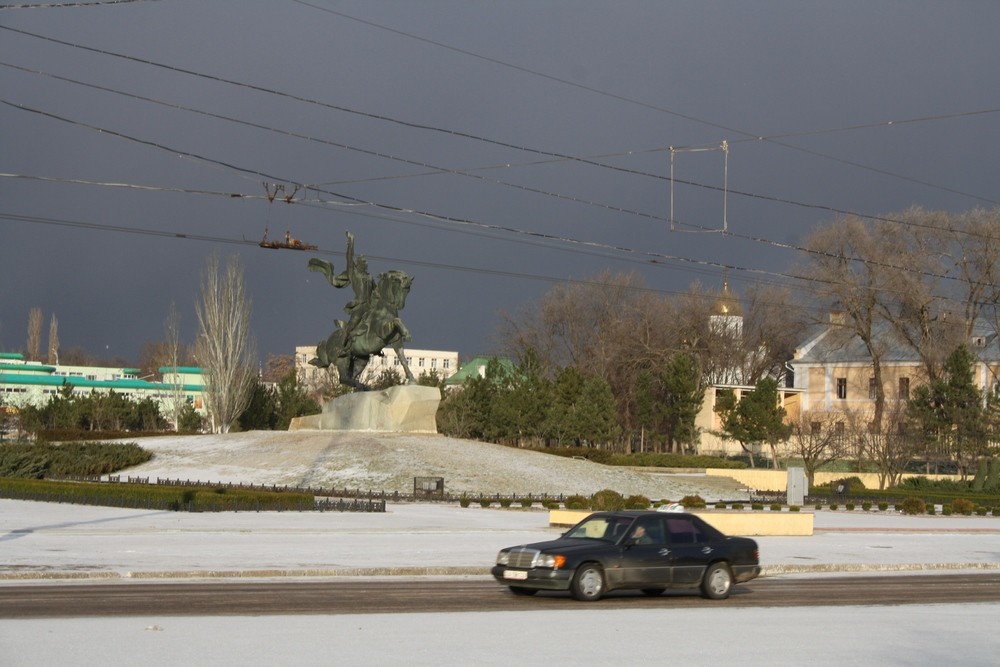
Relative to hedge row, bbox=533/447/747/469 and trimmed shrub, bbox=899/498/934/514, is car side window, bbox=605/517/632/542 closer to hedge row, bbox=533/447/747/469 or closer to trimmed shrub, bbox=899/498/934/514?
trimmed shrub, bbox=899/498/934/514

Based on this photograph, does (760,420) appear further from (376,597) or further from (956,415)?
(376,597)

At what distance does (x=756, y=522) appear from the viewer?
110 ft

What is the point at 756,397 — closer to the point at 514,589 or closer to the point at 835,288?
the point at 835,288

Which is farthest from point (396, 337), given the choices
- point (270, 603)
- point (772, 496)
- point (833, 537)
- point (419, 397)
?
point (270, 603)

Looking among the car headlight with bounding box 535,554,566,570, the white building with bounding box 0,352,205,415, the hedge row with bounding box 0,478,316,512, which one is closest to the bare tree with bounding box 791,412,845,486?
the hedge row with bounding box 0,478,316,512

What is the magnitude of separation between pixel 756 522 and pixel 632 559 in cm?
1658

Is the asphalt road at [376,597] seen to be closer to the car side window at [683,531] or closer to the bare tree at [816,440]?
the car side window at [683,531]

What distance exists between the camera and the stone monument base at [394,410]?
5250cm

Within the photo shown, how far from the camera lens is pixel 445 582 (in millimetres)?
20438

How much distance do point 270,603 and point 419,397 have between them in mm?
36387

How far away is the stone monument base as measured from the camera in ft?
172

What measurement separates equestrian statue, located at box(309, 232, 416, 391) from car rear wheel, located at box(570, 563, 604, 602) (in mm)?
35555

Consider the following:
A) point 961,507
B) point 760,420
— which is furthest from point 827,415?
point 961,507

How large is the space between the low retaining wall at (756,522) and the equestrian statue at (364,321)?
70.8 ft
